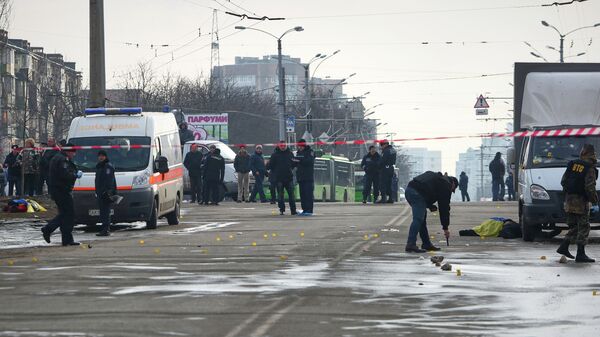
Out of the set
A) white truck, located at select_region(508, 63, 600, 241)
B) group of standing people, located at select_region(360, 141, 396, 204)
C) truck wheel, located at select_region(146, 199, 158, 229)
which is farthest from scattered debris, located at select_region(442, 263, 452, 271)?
group of standing people, located at select_region(360, 141, 396, 204)

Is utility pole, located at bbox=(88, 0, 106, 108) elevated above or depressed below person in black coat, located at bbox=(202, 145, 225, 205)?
above

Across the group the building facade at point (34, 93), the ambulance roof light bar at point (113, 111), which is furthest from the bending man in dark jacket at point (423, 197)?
the building facade at point (34, 93)

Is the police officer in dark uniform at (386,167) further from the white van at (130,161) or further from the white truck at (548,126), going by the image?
the white truck at (548,126)

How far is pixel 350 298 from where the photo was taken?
13.5 m

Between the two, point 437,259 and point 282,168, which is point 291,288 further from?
point 282,168

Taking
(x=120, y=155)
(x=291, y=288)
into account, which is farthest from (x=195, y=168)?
(x=291, y=288)

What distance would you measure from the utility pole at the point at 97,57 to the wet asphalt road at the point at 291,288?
495 inches

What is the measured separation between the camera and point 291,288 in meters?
14.4

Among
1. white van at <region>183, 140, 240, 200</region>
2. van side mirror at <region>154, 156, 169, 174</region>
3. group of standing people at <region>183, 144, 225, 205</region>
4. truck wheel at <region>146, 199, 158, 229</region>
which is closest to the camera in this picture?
truck wheel at <region>146, 199, 158, 229</region>

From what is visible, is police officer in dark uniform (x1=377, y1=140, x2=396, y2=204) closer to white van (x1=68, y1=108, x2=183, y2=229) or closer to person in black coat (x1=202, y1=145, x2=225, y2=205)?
person in black coat (x1=202, y1=145, x2=225, y2=205)

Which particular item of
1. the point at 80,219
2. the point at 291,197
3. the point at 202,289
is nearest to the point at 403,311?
the point at 202,289

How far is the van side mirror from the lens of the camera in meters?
27.4

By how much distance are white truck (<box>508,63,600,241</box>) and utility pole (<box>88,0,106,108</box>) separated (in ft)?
44.3

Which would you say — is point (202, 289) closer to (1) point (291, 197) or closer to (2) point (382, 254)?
(2) point (382, 254)
